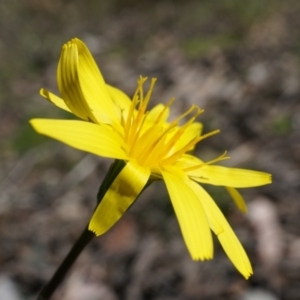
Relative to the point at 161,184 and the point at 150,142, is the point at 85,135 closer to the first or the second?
the point at 150,142

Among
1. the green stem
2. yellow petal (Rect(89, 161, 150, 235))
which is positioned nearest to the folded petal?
yellow petal (Rect(89, 161, 150, 235))

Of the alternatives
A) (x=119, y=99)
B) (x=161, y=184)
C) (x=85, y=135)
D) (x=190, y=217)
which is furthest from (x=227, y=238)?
(x=161, y=184)

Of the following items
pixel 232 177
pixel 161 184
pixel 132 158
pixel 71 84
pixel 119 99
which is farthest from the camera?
pixel 161 184

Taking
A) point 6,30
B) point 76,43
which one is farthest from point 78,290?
point 6,30

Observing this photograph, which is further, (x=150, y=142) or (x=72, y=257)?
(x=150, y=142)

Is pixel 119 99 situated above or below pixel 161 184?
above

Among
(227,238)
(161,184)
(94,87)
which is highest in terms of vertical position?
(94,87)
